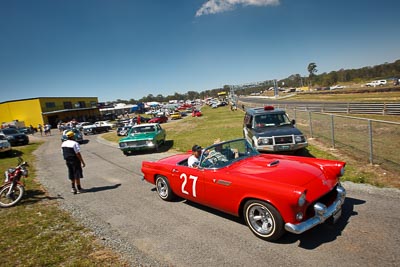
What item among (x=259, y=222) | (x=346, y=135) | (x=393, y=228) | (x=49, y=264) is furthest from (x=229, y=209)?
(x=346, y=135)

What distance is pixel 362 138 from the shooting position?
908 centimetres

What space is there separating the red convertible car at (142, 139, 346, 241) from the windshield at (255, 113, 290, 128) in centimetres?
476

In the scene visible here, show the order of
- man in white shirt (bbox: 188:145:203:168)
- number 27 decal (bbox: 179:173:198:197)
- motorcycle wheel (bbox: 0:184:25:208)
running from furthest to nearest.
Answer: motorcycle wheel (bbox: 0:184:25:208), man in white shirt (bbox: 188:145:203:168), number 27 decal (bbox: 179:173:198:197)

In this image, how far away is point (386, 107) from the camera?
62.5 feet

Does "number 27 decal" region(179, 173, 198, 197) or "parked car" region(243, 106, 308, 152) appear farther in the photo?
"parked car" region(243, 106, 308, 152)

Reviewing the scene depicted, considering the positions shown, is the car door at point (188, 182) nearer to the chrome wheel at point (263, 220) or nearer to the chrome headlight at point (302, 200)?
the chrome wheel at point (263, 220)

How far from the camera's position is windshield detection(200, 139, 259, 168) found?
4.68 metres

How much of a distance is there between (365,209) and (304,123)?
423 inches

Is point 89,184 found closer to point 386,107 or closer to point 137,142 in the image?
point 137,142

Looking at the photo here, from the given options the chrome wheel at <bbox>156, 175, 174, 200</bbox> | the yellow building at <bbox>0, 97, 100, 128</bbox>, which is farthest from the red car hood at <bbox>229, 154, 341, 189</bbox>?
the yellow building at <bbox>0, 97, 100, 128</bbox>

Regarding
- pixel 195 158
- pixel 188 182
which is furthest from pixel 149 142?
pixel 188 182

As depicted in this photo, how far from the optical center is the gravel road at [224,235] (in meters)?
3.28

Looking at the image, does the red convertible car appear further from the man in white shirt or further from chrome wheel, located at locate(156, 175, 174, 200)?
chrome wheel, located at locate(156, 175, 174, 200)

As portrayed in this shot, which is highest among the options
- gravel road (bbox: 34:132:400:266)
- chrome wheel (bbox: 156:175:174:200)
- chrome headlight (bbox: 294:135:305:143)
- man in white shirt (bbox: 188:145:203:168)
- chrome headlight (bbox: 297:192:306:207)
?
man in white shirt (bbox: 188:145:203:168)
